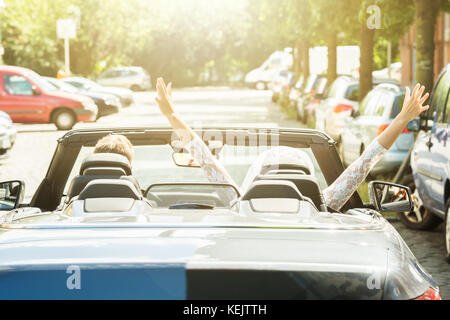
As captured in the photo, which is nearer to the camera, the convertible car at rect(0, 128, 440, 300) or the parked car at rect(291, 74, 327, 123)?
the convertible car at rect(0, 128, 440, 300)

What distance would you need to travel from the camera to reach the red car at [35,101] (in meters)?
29.0

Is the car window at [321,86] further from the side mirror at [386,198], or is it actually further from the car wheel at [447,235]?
the side mirror at [386,198]

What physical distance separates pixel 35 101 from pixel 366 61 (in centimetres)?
1080

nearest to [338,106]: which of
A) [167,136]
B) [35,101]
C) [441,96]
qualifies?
[441,96]

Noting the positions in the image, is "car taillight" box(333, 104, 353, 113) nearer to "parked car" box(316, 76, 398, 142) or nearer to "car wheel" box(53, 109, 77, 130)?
"parked car" box(316, 76, 398, 142)

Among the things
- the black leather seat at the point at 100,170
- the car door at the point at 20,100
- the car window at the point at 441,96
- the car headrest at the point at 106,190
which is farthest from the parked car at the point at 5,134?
the car headrest at the point at 106,190

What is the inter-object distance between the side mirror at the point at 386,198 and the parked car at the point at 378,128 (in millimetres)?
9136

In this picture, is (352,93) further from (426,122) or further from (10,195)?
(10,195)

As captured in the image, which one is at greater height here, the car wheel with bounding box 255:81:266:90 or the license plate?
the license plate

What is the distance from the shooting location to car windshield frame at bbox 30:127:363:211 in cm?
505

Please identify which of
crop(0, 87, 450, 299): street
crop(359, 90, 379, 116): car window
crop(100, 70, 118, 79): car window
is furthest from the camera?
crop(100, 70, 118, 79): car window

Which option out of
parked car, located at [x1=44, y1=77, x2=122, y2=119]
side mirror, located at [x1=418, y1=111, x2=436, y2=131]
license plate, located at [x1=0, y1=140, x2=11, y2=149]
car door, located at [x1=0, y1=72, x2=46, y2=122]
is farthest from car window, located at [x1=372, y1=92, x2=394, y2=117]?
parked car, located at [x1=44, y1=77, x2=122, y2=119]

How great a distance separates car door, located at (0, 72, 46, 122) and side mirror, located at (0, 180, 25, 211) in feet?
80.4

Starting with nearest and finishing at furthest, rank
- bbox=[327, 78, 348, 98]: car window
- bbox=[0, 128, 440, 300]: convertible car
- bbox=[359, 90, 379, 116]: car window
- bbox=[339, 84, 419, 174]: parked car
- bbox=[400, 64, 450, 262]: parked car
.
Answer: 1. bbox=[0, 128, 440, 300]: convertible car
2. bbox=[400, 64, 450, 262]: parked car
3. bbox=[339, 84, 419, 174]: parked car
4. bbox=[359, 90, 379, 116]: car window
5. bbox=[327, 78, 348, 98]: car window
